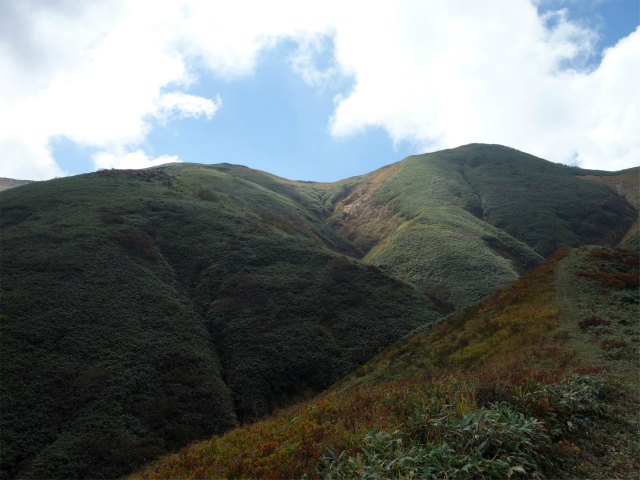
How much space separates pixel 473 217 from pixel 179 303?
69544mm

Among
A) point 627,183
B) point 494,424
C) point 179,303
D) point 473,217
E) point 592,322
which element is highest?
point 627,183

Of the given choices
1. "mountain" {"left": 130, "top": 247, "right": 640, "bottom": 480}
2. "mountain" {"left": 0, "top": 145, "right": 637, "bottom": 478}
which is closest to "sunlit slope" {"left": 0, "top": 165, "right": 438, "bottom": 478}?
"mountain" {"left": 0, "top": 145, "right": 637, "bottom": 478}

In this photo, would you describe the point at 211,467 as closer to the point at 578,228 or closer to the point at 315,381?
the point at 315,381

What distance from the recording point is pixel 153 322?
27.2 meters

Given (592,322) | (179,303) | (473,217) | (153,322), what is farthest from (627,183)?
(153,322)

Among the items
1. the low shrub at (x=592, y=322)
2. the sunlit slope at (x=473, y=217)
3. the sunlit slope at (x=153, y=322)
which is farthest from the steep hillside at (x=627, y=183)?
the low shrub at (x=592, y=322)

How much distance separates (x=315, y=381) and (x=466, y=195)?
82367 mm

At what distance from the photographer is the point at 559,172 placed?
106250 millimetres

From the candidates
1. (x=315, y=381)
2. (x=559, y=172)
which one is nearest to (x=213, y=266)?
(x=315, y=381)

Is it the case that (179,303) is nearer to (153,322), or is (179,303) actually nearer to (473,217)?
(153,322)

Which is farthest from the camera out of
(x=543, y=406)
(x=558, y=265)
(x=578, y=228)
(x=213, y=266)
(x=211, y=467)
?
(x=578, y=228)

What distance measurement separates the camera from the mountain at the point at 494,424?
5.53m

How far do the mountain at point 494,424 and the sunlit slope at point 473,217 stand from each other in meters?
31.0

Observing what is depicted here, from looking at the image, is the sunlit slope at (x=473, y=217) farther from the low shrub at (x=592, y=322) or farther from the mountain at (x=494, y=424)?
the mountain at (x=494, y=424)
